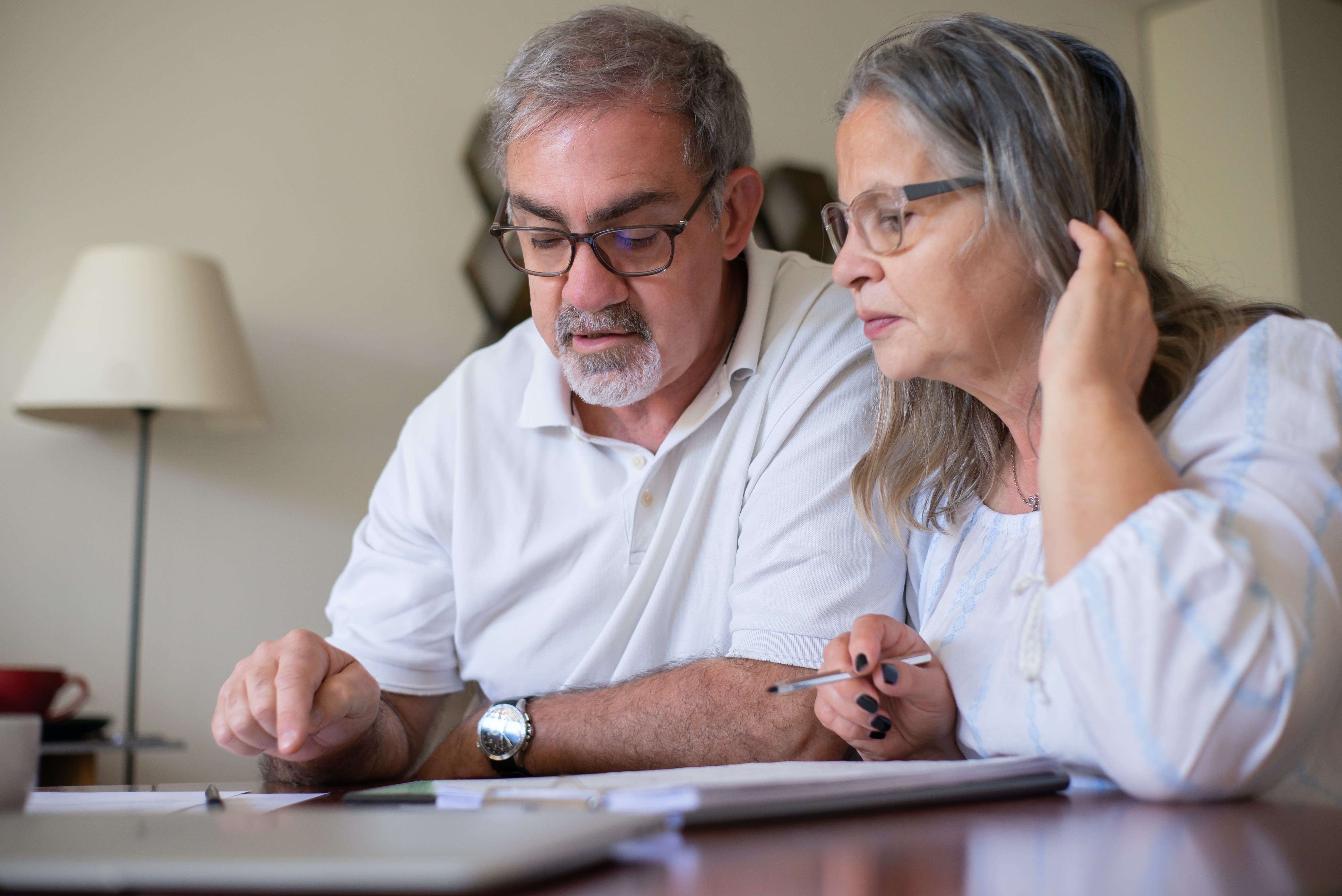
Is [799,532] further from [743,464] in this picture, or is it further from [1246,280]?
[1246,280]

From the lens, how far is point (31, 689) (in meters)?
2.03

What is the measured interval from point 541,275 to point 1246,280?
3.57 m

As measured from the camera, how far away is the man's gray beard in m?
1.52

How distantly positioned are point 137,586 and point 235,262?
0.87 m

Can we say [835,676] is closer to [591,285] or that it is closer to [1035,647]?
[1035,647]

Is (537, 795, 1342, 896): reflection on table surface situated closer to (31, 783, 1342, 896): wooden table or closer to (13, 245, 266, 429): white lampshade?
(31, 783, 1342, 896): wooden table

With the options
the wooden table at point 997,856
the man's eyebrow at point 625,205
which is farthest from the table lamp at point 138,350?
the wooden table at point 997,856

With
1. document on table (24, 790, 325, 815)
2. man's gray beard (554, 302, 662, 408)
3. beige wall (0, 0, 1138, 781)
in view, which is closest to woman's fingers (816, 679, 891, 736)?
document on table (24, 790, 325, 815)

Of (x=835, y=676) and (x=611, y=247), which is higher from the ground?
(x=611, y=247)

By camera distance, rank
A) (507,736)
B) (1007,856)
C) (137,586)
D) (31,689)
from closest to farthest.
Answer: (1007,856) < (507,736) < (31,689) < (137,586)

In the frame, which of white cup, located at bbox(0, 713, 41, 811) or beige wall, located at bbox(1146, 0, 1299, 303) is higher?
beige wall, located at bbox(1146, 0, 1299, 303)

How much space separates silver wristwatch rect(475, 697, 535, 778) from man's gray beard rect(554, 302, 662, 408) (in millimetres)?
448

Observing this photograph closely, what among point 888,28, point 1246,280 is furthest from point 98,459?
point 1246,280

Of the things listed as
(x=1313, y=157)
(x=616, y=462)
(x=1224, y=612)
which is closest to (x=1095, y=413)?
(x=1224, y=612)
